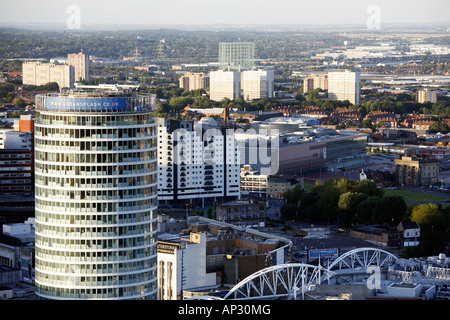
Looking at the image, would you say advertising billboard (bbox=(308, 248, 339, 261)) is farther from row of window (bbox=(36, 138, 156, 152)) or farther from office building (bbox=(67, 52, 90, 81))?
office building (bbox=(67, 52, 90, 81))

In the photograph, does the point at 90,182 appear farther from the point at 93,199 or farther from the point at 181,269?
the point at 181,269

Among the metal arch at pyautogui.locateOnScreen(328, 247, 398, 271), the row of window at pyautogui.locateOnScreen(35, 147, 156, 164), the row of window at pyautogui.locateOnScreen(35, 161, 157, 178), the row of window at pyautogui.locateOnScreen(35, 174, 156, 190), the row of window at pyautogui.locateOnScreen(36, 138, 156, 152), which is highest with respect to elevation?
the row of window at pyautogui.locateOnScreen(36, 138, 156, 152)

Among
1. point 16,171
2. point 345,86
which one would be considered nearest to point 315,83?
point 345,86

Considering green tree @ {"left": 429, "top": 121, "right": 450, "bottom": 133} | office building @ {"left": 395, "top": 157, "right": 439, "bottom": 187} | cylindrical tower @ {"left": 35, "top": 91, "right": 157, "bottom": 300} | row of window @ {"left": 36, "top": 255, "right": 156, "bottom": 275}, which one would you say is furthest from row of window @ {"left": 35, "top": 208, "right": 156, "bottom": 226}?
green tree @ {"left": 429, "top": 121, "right": 450, "bottom": 133}

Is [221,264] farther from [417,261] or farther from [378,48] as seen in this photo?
[378,48]

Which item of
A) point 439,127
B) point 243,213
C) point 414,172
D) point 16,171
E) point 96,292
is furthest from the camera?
point 439,127

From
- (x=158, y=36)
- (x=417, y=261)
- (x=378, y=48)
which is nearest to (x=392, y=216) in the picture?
(x=417, y=261)
